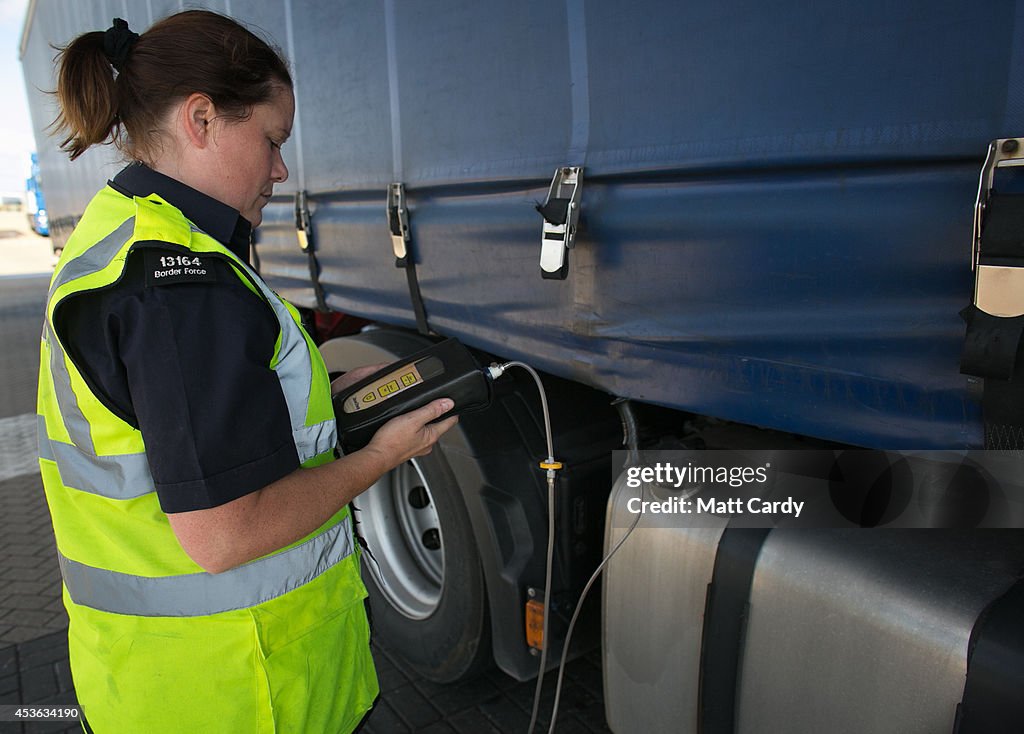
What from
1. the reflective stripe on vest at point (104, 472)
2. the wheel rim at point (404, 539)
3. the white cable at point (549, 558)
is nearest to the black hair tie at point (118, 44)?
the reflective stripe on vest at point (104, 472)

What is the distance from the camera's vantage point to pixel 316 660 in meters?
1.34

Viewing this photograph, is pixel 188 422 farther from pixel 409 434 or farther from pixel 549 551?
pixel 549 551

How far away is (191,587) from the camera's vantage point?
119 cm

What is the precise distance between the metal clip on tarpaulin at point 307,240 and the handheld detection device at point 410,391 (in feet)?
4.19

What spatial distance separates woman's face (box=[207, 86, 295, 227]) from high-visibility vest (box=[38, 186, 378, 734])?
10cm

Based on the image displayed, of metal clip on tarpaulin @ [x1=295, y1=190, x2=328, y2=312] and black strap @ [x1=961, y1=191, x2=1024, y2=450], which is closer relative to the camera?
black strap @ [x1=961, y1=191, x2=1024, y2=450]

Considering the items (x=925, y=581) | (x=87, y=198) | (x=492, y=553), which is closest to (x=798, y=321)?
(x=925, y=581)

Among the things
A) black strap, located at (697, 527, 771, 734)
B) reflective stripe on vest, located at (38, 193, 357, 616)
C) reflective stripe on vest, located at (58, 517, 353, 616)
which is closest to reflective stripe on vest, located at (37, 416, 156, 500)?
reflective stripe on vest, located at (38, 193, 357, 616)

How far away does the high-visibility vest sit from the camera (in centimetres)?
111

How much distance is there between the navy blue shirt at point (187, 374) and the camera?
982 millimetres

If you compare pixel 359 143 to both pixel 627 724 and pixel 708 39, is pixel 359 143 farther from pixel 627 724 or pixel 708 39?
pixel 627 724

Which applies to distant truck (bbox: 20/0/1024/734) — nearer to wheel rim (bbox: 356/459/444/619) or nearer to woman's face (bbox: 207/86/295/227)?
wheel rim (bbox: 356/459/444/619)

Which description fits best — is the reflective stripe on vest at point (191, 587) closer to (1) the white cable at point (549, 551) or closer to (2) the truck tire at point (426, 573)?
(1) the white cable at point (549, 551)

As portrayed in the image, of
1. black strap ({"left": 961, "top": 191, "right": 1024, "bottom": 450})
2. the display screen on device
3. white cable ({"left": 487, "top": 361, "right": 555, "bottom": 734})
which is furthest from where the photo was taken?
white cable ({"left": 487, "top": 361, "right": 555, "bottom": 734})
